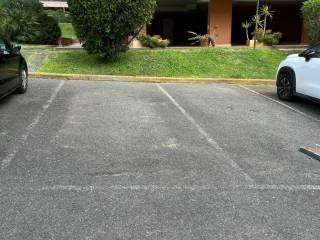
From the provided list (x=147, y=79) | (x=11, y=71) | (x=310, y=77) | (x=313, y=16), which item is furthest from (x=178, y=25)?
(x=11, y=71)

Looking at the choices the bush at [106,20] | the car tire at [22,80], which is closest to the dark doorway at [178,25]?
the bush at [106,20]

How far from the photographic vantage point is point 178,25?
94.8 feet

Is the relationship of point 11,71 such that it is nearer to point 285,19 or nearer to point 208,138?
point 208,138

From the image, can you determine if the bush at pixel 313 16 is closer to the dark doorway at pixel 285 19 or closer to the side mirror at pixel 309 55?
the side mirror at pixel 309 55

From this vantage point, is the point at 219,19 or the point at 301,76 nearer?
the point at 301,76

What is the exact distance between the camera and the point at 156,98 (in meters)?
10.2

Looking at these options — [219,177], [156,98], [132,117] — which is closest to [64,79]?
[156,98]

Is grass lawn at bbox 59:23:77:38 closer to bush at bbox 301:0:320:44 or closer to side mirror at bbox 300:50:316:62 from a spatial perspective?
bush at bbox 301:0:320:44

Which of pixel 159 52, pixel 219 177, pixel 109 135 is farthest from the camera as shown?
pixel 159 52

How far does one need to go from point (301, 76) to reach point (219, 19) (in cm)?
1079

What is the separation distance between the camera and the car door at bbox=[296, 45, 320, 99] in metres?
8.94

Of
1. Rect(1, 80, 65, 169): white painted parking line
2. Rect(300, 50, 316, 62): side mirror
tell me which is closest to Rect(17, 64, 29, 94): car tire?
Rect(1, 80, 65, 169): white painted parking line

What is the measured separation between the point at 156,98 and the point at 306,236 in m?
6.60

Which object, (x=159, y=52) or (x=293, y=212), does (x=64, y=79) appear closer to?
(x=159, y=52)
